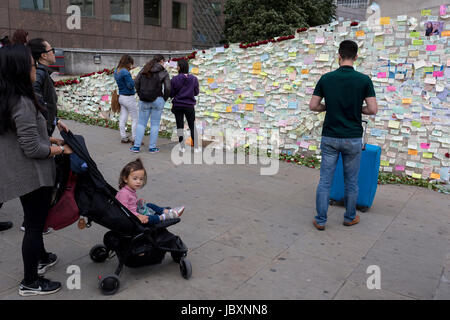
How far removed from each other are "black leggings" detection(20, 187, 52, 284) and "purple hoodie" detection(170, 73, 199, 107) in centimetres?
462

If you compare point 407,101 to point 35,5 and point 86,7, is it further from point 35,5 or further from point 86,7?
point 86,7

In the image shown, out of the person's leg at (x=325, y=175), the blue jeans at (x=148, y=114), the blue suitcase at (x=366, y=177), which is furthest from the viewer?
the blue jeans at (x=148, y=114)

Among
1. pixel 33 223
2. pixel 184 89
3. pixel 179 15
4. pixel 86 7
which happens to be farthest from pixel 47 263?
pixel 179 15

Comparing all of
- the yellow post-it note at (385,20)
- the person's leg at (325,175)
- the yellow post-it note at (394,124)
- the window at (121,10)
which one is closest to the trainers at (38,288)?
the person's leg at (325,175)

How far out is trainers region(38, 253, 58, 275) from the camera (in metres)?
3.28

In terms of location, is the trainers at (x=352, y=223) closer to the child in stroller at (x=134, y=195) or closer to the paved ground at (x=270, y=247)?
the paved ground at (x=270, y=247)

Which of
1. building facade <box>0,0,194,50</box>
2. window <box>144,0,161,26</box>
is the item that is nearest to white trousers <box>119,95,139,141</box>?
building facade <box>0,0,194,50</box>

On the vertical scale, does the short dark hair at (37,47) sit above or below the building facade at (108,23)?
below

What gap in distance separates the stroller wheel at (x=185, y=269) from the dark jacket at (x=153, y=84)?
4451 millimetres

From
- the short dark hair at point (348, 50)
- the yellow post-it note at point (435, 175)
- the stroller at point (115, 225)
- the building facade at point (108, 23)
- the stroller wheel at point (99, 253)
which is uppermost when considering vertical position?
the building facade at point (108, 23)

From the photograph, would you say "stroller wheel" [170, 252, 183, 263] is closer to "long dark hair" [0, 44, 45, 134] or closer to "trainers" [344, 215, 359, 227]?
"long dark hair" [0, 44, 45, 134]

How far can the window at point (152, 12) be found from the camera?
79.9 feet

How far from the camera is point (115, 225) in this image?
294 centimetres

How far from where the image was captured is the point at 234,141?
797 centimetres
